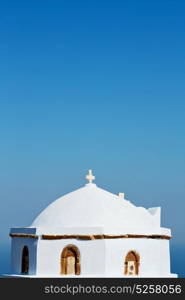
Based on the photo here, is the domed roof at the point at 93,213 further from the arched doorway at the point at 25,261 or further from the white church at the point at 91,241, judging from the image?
the arched doorway at the point at 25,261

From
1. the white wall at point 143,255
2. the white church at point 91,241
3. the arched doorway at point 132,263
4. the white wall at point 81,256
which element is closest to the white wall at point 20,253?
the white church at point 91,241

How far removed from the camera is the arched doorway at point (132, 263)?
89.5ft

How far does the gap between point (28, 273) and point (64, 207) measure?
2824mm

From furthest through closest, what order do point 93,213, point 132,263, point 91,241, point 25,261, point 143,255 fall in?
1. point 25,261
2. point 93,213
3. point 143,255
4. point 132,263
5. point 91,241

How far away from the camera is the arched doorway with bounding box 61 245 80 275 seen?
26.9 m

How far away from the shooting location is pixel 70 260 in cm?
2703

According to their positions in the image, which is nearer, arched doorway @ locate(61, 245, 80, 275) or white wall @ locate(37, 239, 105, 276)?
white wall @ locate(37, 239, 105, 276)

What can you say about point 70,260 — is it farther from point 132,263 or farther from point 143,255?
point 143,255

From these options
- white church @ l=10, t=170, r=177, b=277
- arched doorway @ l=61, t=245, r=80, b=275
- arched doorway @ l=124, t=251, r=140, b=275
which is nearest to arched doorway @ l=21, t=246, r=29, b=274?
white church @ l=10, t=170, r=177, b=277

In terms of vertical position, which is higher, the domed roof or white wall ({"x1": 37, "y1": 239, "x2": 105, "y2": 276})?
the domed roof

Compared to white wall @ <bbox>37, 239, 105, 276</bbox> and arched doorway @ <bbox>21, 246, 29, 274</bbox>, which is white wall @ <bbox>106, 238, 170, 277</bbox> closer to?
white wall @ <bbox>37, 239, 105, 276</bbox>

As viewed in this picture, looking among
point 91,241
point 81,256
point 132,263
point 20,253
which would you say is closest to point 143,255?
point 132,263

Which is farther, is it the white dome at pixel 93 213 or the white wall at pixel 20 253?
the white dome at pixel 93 213

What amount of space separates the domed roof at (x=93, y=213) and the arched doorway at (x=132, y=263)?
1.00 m
